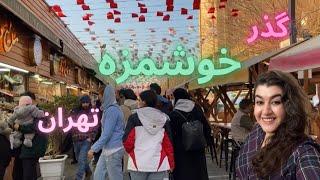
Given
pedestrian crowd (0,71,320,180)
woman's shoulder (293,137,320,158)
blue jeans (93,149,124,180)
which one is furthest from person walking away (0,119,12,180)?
woman's shoulder (293,137,320,158)

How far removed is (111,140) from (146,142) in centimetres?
108

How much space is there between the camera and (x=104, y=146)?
752 cm

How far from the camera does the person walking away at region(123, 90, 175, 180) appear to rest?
21.6 feet

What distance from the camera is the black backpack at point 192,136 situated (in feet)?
24.4

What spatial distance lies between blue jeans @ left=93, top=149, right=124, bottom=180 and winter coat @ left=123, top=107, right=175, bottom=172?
3.37ft

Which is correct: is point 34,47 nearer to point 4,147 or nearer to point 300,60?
point 4,147

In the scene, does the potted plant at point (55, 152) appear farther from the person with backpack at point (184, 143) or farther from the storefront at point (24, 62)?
the person with backpack at point (184, 143)

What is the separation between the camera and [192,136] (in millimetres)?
7430

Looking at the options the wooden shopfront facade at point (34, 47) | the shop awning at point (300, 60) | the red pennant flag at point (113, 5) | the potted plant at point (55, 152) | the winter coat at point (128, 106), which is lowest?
the potted plant at point (55, 152)

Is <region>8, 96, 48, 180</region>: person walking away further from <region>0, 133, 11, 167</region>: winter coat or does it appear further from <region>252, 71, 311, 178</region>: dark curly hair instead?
<region>252, 71, 311, 178</region>: dark curly hair

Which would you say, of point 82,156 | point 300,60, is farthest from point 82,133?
point 300,60

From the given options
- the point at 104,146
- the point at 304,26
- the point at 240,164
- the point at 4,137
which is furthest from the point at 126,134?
the point at 304,26

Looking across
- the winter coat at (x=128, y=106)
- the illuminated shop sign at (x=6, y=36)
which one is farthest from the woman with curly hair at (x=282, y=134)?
the illuminated shop sign at (x=6, y=36)

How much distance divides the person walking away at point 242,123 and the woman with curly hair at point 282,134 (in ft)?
24.4
